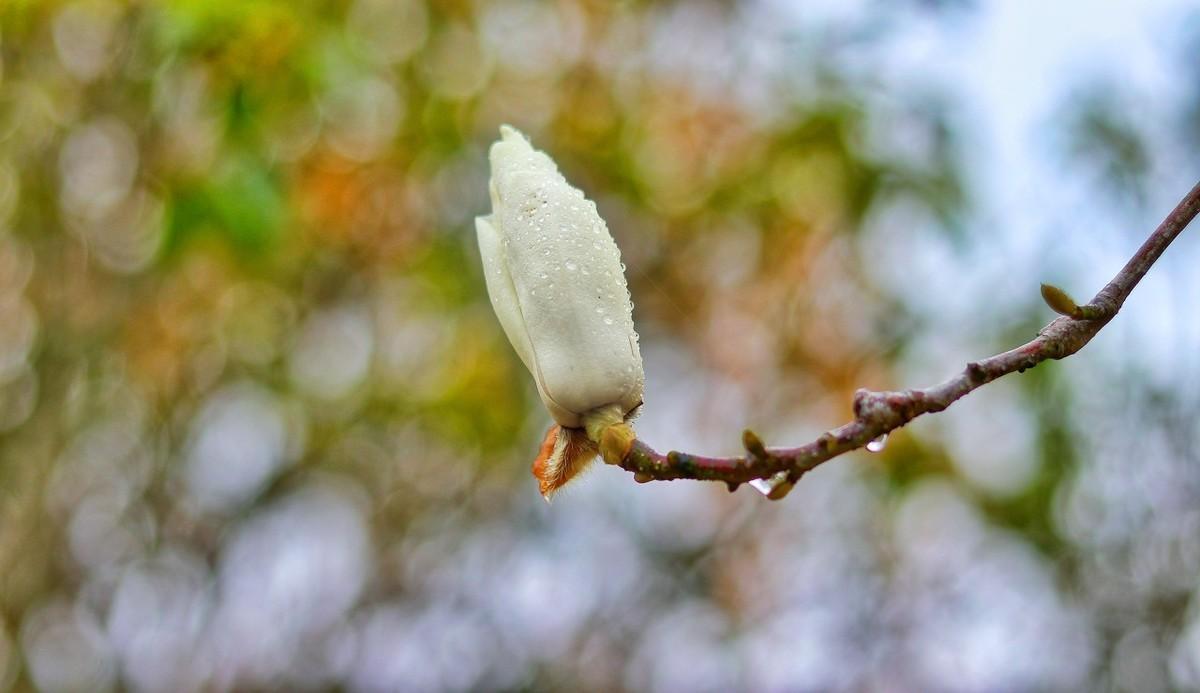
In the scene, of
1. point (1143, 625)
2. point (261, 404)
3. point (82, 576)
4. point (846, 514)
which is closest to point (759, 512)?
point (846, 514)

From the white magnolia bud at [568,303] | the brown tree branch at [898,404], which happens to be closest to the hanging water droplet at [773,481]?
the brown tree branch at [898,404]

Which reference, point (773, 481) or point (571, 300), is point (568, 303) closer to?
point (571, 300)

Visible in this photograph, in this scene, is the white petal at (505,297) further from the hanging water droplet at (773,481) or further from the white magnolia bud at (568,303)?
the hanging water droplet at (773,481)

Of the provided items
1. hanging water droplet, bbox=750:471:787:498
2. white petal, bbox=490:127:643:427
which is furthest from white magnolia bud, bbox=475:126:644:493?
hanging water droplet, bbox=750:471:787:498

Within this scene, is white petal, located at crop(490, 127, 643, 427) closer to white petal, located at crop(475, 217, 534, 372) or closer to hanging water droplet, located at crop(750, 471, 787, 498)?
white petal, located at crop(475, 217, 534, 372)

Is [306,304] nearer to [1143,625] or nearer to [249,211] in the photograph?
[249,211]

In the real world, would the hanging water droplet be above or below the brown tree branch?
below

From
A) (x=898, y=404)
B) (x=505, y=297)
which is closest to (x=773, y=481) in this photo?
(x=898, y=404)
